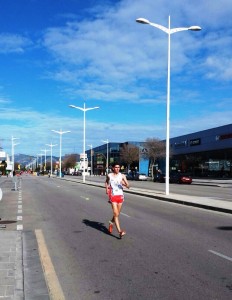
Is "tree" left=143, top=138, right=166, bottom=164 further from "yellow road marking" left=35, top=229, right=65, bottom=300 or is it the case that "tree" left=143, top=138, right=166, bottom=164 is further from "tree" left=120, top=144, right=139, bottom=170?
"yellow road marking" left=35, top=229, right=65, bottom=300

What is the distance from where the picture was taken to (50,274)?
288 inches

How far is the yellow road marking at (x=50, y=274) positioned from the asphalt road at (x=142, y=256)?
85 millimetres

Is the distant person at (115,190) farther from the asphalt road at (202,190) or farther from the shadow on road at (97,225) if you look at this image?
the asphalt road at (202,190)

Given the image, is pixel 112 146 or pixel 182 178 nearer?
pixel 182 178

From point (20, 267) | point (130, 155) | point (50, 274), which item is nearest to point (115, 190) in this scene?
point (20, 267)

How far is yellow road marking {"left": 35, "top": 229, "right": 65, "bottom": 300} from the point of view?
6168 millimetres

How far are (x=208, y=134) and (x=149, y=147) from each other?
13.5 metres

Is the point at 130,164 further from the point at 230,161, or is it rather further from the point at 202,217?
the point at 202,217

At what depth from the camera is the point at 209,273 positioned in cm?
725

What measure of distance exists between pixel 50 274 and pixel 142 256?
2046 millimetres

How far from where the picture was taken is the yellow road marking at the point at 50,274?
6.17 meters

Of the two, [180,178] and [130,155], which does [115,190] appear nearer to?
[180,178]

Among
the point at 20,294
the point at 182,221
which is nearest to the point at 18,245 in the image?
the point at 20,294

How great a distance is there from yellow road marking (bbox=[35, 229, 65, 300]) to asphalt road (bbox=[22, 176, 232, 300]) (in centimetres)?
8
